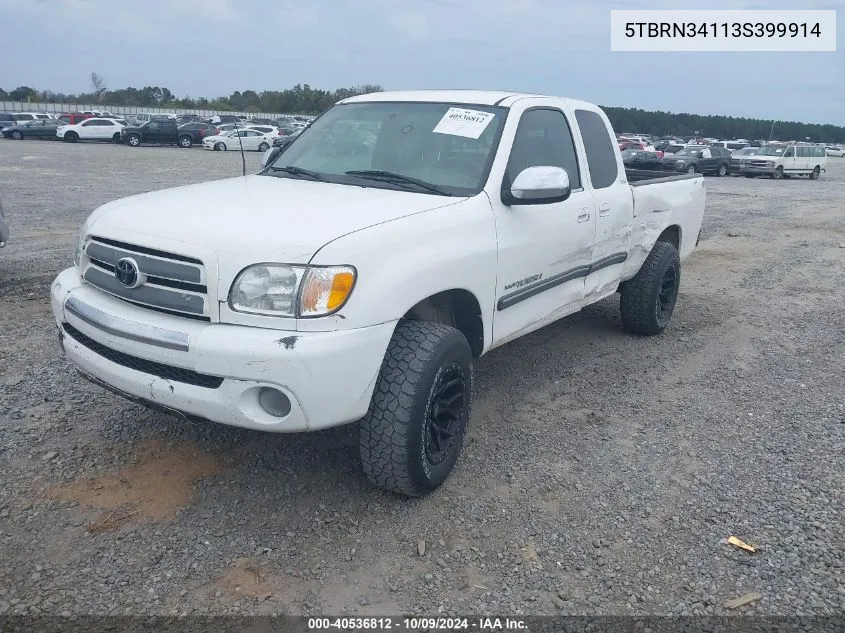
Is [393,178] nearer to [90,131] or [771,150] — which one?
[771,150]

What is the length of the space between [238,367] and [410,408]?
75 centimetres

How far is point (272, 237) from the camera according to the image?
296cm

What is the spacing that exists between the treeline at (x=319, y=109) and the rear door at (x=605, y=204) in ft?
208

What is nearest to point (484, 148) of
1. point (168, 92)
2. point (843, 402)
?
point (843, 402)

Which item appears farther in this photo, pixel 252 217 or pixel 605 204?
pixel 605 204

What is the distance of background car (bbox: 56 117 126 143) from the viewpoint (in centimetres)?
3772

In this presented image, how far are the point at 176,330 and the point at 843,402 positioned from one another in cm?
431

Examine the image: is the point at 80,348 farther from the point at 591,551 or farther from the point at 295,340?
the point at 591,551

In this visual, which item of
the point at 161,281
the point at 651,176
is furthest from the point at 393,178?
the point at 651,176

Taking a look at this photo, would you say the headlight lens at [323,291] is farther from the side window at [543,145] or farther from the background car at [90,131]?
the background car at [90,131]

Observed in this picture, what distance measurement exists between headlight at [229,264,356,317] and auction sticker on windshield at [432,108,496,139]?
5.03 ft

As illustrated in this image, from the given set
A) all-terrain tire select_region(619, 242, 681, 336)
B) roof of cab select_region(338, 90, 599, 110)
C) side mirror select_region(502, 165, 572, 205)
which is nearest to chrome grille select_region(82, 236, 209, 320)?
side mirror select_region(502, 165, 572, 205)

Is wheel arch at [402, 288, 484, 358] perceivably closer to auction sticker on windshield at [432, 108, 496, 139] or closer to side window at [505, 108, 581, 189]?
side window at [505, 108, 581, 189]

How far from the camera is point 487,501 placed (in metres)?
3.47
